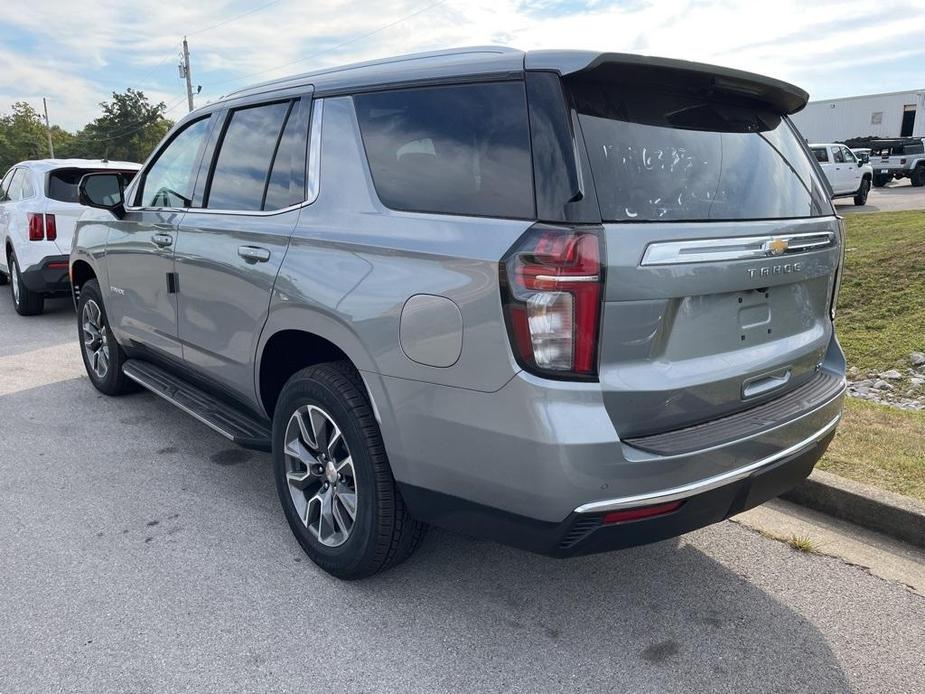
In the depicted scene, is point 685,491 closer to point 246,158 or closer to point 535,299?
point 535,299

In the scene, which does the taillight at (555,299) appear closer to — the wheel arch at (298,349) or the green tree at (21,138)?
the wheel arch at (298,349)

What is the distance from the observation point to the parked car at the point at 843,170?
20.2 metres

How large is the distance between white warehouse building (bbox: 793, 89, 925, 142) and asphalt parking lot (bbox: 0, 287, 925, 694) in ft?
130

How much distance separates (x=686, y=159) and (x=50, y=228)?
7.95 meters

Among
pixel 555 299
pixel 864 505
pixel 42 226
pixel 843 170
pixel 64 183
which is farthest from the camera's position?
pixel 843 170

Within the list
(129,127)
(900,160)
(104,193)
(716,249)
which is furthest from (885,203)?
(129,127)

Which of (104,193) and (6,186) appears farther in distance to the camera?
(6,186)

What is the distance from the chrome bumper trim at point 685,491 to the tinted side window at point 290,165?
5.93 ft

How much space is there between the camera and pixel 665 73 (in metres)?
2.47

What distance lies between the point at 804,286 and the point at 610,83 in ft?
3.69

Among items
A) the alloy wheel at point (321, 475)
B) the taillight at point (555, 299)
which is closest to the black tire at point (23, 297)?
the alloy wheel at point (321, 475)

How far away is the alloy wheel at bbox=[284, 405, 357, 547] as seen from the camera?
301 centimetres

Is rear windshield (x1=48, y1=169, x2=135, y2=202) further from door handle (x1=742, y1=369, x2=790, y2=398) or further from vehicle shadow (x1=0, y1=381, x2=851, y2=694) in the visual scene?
door handle (x1=742, y1=369, x2=790, y2=398)

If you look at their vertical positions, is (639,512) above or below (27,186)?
below
